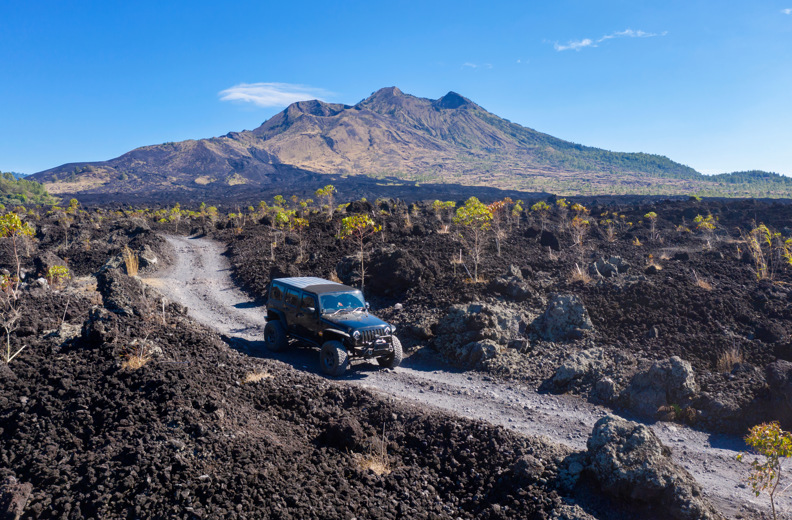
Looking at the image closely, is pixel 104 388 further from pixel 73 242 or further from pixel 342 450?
pixel 73 242

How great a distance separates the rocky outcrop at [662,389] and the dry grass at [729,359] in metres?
1.28

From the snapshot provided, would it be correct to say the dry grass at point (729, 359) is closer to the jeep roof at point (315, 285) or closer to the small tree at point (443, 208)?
the jeep roof at point (315, 285)

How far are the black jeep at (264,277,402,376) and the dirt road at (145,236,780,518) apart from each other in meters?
0.43

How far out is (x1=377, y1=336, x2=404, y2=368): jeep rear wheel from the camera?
923 centimetres

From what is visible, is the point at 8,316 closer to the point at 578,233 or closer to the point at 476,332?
the point at 476,332

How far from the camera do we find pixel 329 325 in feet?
29.4

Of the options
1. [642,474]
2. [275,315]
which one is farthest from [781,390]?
[275,315]

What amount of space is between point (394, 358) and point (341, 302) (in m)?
1.65

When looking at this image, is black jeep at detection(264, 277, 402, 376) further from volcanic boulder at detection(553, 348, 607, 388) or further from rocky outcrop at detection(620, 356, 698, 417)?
rocky outcrop at detection(620, 356, 698, 417)

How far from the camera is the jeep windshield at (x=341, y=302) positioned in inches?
365

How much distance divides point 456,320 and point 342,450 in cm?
572

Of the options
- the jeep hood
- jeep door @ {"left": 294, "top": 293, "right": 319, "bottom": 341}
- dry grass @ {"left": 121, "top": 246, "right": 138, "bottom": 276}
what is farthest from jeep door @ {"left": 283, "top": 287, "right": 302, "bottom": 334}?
dry grass @ {"left": 121, "top": 246, "right": 138, "bottom": 276}

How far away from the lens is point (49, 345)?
750 cm

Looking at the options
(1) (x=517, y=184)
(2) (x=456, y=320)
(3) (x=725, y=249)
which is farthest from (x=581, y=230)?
(1) (x=517, y=184)
